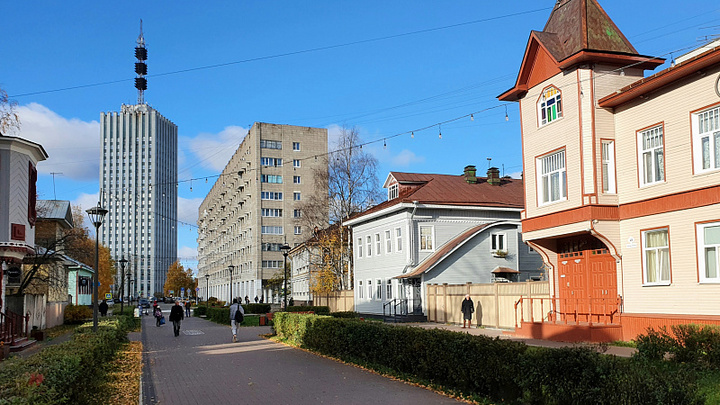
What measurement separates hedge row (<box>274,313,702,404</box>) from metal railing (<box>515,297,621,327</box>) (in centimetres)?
756

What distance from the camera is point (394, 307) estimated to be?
36.9m

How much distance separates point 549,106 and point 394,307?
18191 millimetres

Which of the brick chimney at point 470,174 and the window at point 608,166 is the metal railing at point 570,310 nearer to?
the window at point 608,166

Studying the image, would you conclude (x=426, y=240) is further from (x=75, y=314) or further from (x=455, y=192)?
(x=75, y=314)

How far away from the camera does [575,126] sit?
2041 centimetres

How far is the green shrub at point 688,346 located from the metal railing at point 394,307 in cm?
2476

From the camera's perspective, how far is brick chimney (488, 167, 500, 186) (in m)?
42.2

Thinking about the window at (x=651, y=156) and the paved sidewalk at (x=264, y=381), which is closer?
the paved sidewalk at (x=264, y=381)

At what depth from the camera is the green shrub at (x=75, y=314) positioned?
42.0 meters

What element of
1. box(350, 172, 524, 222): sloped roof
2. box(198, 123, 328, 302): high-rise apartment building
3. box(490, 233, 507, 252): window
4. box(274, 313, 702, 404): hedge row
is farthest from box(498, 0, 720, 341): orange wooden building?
box(198, 123, 328, 302): high-rise apartment building

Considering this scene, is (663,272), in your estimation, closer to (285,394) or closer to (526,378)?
(526,378)

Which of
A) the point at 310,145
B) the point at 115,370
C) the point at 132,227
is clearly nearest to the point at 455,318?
the point at 115,370

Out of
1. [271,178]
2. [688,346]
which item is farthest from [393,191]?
[271,178]

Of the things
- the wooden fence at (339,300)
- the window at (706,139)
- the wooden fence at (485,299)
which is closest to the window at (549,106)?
the window at (706,139)
